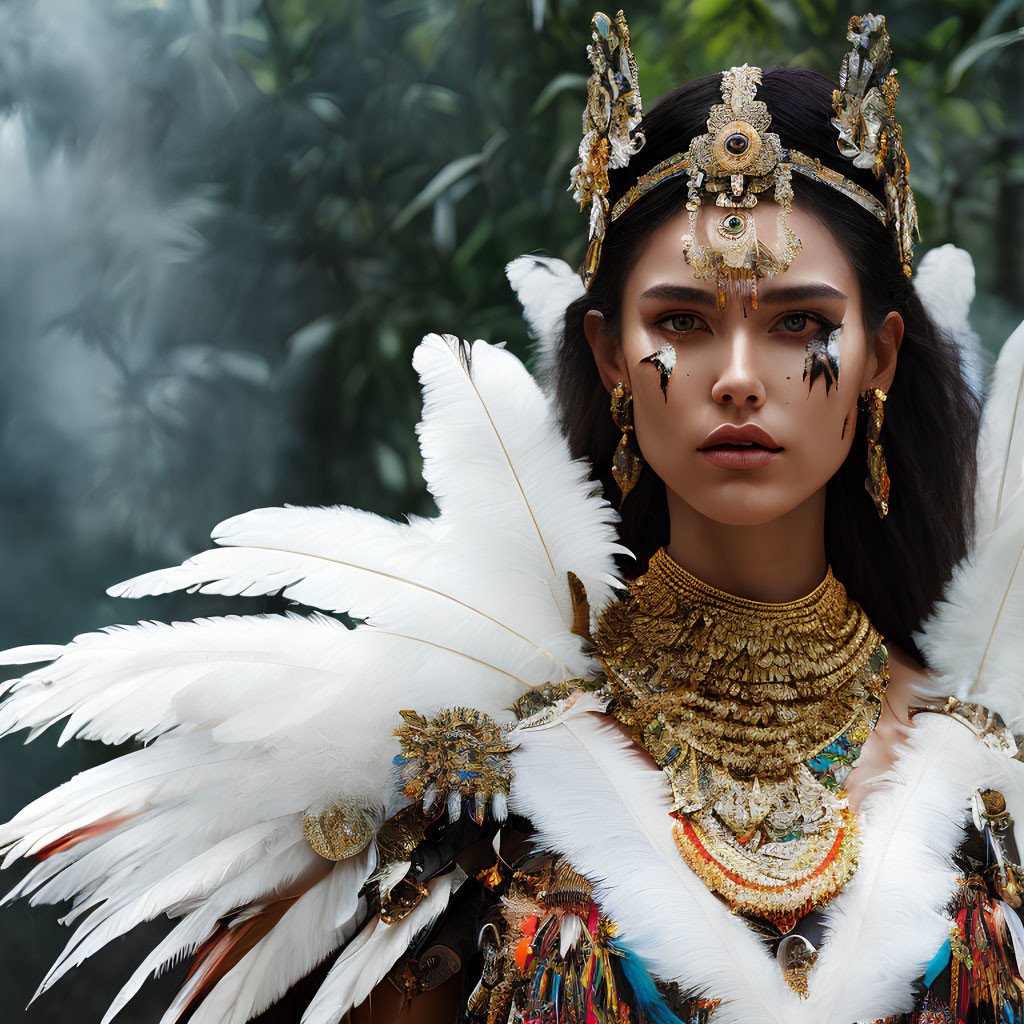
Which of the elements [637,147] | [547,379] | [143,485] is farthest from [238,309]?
[637,147]

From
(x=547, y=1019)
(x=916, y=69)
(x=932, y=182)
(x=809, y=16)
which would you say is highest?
(x=809, y=16)

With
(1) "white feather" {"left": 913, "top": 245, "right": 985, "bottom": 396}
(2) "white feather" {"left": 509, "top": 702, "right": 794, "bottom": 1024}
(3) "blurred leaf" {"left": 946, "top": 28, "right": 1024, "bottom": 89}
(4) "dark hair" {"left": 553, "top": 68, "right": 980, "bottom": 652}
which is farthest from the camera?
(3) "blurred leaf" {"left": 946, "top": 28, "right": 1024, "bottom": 89}

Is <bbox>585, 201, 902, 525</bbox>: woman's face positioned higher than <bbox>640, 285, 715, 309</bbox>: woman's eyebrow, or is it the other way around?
<bbox>640, 285, 715, 309</bbox>: woman's eyebrow

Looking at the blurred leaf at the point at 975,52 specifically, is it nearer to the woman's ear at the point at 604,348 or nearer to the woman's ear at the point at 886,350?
the woman's ear at the point at 886,350

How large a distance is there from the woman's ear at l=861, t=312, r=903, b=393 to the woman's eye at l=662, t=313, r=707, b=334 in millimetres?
220

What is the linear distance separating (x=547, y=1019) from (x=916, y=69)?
5.34 ft

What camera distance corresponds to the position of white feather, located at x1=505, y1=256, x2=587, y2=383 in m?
1.47

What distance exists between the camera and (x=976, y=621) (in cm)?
133

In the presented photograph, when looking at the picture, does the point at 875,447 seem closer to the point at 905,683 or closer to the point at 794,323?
the point at 794,323

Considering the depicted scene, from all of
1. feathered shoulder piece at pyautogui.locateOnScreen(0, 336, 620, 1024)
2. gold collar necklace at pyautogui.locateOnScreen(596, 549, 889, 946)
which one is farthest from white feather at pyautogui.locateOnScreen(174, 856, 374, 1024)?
gold collar necklace at pyautogui.locateOnScreen(596, 549, 889, 946)

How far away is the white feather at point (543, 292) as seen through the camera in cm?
147

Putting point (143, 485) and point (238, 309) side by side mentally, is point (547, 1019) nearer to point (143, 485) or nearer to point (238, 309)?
point (143, 485)

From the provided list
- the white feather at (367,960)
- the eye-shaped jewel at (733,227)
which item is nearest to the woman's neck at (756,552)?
the eye-shaped jewel at (733,227)

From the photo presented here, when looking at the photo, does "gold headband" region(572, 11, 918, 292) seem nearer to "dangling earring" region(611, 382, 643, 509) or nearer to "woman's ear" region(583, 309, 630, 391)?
"woman's ear" region(583, 309, 630, 391)
